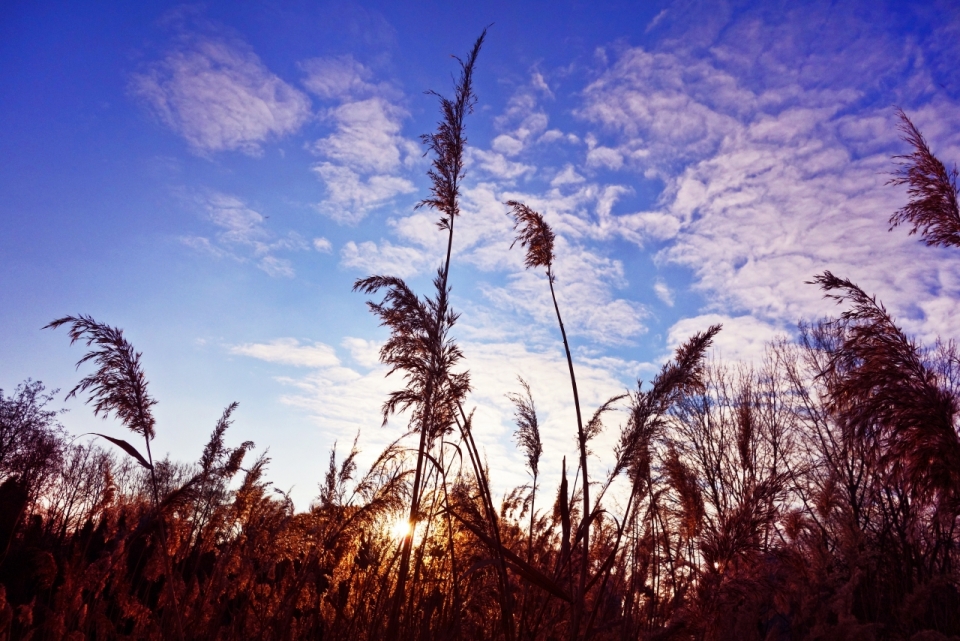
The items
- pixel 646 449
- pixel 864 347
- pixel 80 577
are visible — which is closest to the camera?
pixel 646 449

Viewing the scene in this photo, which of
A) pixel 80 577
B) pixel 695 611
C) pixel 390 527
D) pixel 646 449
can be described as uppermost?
pixel 646 449

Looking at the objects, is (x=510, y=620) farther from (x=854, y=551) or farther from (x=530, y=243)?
(x=854, y=551)

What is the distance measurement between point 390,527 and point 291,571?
0.57 meters

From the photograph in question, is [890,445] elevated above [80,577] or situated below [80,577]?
above

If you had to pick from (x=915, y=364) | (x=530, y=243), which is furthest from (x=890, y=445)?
(x=530, y=243)

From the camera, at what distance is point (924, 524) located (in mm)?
5684

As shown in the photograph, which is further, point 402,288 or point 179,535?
point 179,535

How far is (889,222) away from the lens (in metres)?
5.39

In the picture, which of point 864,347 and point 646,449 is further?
point 864,347

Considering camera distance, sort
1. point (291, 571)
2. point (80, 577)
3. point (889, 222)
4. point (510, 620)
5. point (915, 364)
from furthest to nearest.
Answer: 1. point (889, 222)
2. point (915, 364)
3. point (291, 571)
4. point (80, 577)
5. point (510, 620)

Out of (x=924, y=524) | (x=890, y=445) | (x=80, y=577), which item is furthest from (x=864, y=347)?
(x=80, y=577)

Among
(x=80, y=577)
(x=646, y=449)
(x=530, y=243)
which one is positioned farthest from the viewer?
(x=530, y=243)

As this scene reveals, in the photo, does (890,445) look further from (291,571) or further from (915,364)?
(291,571)

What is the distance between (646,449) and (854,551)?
1728 mm
